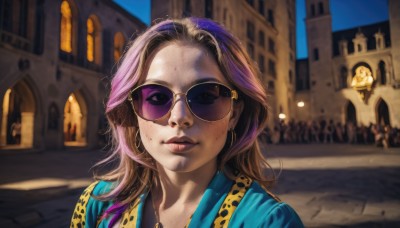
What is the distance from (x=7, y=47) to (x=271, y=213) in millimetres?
13993

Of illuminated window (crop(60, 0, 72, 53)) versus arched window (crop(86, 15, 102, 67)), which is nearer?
illuminated window (crop(60, 0, 72, 53))

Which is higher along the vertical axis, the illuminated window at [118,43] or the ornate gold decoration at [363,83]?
the illuminated window at [118,43]

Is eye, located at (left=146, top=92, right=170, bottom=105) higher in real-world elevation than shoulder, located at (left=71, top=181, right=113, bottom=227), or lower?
higher

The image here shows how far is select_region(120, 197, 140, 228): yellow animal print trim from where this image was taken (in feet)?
3.53

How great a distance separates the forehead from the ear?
0.54 feet

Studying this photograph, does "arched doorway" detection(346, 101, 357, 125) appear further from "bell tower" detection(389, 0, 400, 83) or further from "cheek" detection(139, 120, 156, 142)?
"cheek" detection(139, 120, 156, 142)

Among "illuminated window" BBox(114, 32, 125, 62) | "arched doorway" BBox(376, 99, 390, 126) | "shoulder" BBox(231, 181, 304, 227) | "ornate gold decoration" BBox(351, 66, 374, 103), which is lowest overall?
"shoulder" BBox(231, 181, 304, 227)

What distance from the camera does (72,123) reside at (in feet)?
69.5

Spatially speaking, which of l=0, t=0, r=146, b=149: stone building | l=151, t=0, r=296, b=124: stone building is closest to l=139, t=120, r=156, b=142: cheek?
l=0, t=0, r=146, b=149: stone building

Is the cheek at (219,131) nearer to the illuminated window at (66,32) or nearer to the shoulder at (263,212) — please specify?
the shoulder at (263,212)

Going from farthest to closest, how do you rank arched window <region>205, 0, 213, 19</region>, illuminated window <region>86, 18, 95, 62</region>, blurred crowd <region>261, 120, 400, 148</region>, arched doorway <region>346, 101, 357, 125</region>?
arched doorway <region>346, 101, 357, 125</region> < arched window <region>205, 0, 213, 19</region> < blurred crowd <region>261, 120, 400, 148</region> < illuminated window <region>86, 18, 95, 62</region>

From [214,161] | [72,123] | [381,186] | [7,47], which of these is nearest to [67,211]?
[214,161]

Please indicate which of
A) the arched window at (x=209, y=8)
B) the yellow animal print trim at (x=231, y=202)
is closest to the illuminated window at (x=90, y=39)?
the arched window at (x=209, y=8)

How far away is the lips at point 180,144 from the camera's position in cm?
102
